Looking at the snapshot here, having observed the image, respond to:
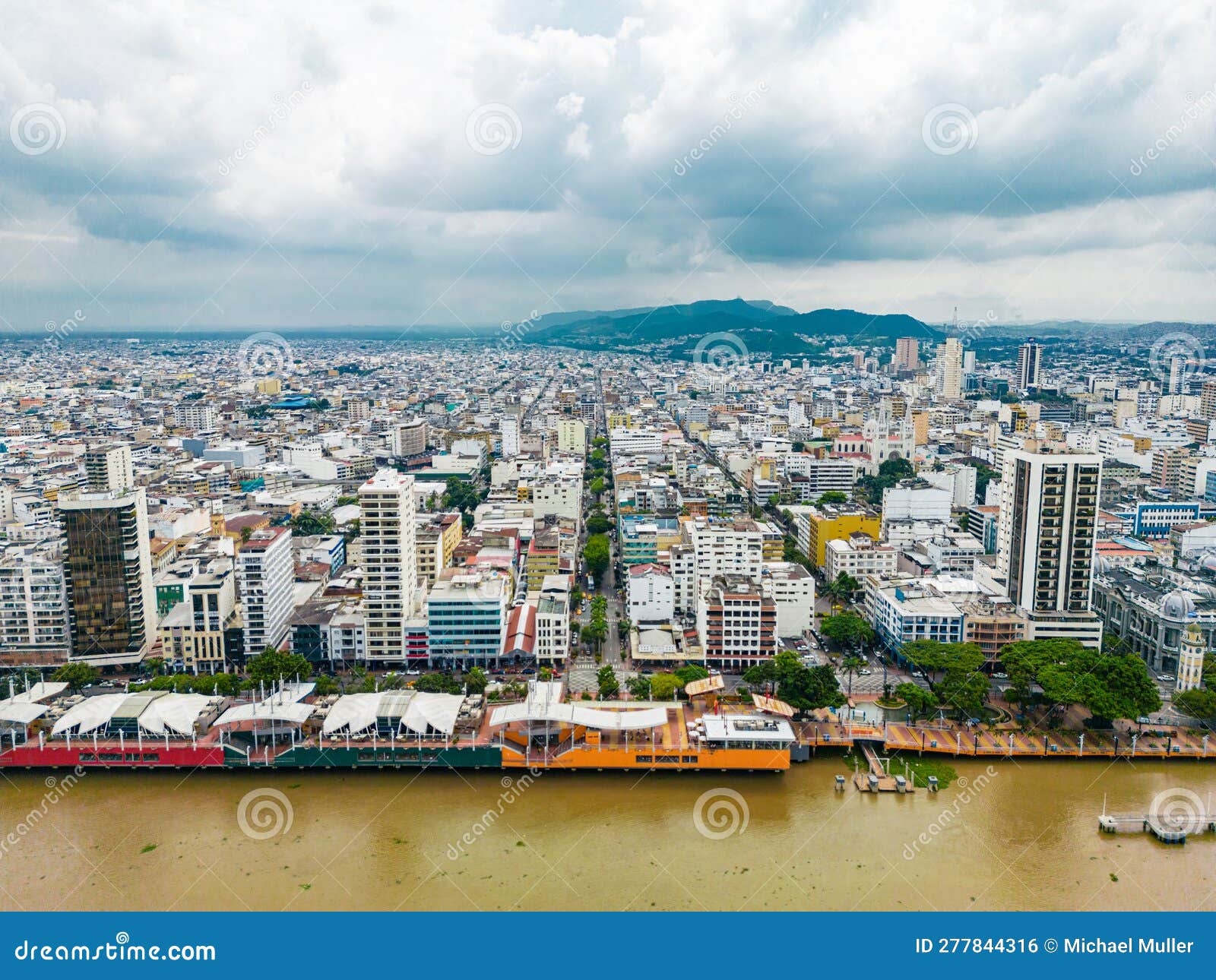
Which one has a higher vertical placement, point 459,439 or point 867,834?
point 459,439

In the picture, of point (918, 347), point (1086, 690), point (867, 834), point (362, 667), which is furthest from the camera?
point (918, 347)

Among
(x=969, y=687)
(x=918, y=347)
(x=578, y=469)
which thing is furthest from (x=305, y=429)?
(x=918, y=347)

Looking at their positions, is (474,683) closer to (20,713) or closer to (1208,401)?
(20,713)

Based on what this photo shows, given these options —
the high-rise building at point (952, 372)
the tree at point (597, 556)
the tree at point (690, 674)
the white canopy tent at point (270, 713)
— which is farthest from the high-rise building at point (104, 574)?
the high-rise building at point (952, 372)

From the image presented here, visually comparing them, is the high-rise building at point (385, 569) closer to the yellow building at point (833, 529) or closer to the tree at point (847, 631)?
the tree at point (847, 631)

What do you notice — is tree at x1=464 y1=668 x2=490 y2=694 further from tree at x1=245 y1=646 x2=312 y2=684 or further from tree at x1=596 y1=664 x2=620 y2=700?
tree at x1=245 y1=646 x2=312 y2=684

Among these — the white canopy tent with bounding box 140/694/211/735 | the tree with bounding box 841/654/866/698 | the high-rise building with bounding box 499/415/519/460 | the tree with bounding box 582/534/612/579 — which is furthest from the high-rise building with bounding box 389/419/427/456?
the tree with bounding box 841/654/866/698

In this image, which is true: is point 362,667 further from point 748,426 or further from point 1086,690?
point 748,426
